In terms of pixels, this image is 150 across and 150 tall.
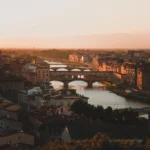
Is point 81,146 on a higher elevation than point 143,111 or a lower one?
higher

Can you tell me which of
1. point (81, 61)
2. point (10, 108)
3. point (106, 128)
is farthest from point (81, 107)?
point (81, 61)

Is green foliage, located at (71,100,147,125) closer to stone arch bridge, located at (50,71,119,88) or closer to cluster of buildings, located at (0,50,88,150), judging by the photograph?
cluster of buildings, located at (0,50,88,150)

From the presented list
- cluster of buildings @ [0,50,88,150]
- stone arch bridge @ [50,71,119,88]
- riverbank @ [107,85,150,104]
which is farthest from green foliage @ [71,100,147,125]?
stone arch bridge @ [50,71,119,88]

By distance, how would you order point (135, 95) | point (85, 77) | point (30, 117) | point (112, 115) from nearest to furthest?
point (30, 117), point (112, 115), point (135, 95), point (85, 77)

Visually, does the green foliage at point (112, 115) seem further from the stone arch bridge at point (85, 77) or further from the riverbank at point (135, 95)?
the stone arch bridge at point (85, 77)

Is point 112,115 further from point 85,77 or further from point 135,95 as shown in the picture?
point 85,77

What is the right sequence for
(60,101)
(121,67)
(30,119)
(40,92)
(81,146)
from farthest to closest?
(121,67) → (40,92) → (60,101) → (30,119) → (81,146)

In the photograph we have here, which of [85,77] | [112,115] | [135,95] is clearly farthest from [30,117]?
[85,77]

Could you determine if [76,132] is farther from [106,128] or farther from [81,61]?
[81,61]
